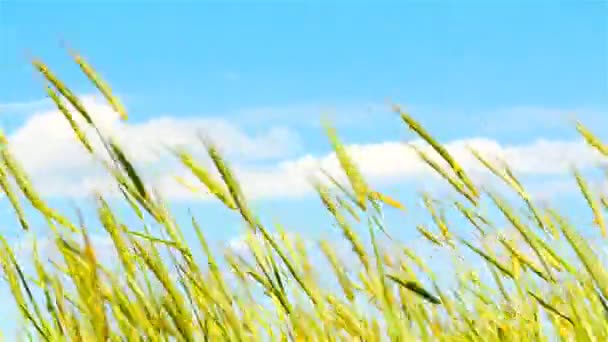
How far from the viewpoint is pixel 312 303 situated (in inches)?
60.7

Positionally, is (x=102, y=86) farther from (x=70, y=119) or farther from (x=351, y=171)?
(x=351, y=171)

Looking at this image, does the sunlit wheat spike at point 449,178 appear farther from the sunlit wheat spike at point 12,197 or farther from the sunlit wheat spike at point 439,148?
the sunlit wheat spike at point 12,197

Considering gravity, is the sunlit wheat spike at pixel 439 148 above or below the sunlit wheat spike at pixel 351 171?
above

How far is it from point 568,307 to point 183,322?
58 cm

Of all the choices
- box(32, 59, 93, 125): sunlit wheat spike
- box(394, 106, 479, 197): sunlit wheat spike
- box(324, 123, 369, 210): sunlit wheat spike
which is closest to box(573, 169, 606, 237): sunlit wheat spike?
box(394, 106, 479, 197): sunlit wheat spike

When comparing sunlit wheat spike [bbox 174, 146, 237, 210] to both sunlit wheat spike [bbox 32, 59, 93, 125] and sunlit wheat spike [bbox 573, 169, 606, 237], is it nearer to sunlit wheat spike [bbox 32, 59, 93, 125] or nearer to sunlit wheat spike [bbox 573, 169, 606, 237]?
sunlit wheat spike [bbox 32, 59, 93, 125]

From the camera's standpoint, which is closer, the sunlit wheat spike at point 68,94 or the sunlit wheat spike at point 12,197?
the sunlit wheat spike at point 68,94

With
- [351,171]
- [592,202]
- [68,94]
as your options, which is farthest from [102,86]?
[592,202]

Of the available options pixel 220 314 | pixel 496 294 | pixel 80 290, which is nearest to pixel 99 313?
pixel 80 290

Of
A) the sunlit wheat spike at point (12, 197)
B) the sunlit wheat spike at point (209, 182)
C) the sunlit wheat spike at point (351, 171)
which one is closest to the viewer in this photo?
the sunlit wheat spike at point (351, 171)

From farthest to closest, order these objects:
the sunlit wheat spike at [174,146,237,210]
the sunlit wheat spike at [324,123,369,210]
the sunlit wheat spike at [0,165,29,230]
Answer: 1. the sunlit wheat spike at [0,165,29,230]
2. the sunlit wheat spike at [174,146,237,210]
3. the sunlit wheat spike at [324,123,369,210]

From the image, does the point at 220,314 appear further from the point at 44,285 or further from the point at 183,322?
the point at 44,285

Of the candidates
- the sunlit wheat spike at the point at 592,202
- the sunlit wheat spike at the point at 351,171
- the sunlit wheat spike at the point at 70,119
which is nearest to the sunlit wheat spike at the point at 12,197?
the sunlit wheat spike at the point at 70,119

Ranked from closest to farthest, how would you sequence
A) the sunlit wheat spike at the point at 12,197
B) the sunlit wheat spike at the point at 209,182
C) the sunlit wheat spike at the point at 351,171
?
the sunlit wheat spike at the point at 351,171
the sunlit wheat spike at the point at 209,182
the sunlit wheat spike at the point at 12,197
